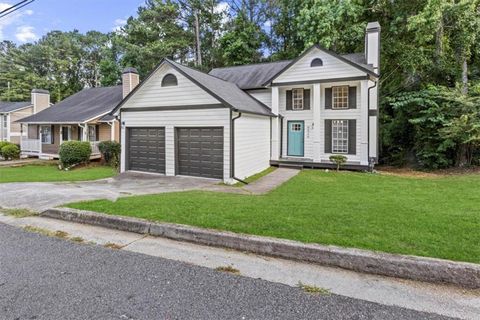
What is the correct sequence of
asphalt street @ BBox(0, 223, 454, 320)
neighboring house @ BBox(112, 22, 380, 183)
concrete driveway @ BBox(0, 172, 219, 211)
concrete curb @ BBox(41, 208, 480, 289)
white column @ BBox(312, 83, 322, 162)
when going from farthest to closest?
white column @ BBox(312, 83, 322, 162)
neighboring house @ BBox(112, 22, 380, 183)
concrete driveway @ BBox(0, 172, 219, 211)
concrete curb @ BBox(41, 208, 480, 289)
asphalt street @ BBox(0, 223, 454, 320)

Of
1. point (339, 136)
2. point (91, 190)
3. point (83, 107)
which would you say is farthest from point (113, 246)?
point (83, 107)

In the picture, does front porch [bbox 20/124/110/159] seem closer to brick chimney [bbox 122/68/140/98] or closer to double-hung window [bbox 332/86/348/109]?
brick chimney [bbox 122/68/140/98]

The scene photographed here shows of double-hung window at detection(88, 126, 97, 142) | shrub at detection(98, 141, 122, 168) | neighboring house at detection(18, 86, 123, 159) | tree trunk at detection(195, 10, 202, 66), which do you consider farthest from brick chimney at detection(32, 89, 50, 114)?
tree trunk at detection(195, 10, 202, 66)

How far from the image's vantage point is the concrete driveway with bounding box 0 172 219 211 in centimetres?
764

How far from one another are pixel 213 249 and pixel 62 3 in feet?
30.0

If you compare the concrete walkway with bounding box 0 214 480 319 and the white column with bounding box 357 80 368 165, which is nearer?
the concrete walkway with bounding box 0 214 480 319

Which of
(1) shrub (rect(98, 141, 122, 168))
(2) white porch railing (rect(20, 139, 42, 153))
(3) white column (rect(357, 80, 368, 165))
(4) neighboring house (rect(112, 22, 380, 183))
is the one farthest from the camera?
(2) white porch railing (rect(20, 139, 42, 153))

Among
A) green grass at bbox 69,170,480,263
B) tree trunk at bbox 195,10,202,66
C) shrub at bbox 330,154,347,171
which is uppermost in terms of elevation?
tree trunk at bbox 195,10,202,66

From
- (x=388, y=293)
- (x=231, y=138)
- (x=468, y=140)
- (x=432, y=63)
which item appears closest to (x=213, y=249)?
(x=388, y=293)

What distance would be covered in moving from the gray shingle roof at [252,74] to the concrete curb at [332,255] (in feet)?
40.8

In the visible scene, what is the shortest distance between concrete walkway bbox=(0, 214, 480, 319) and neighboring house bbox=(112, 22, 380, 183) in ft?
21.7

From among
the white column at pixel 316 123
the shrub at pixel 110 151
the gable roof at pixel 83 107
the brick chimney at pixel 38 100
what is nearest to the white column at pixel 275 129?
the white column at pixel 316 123

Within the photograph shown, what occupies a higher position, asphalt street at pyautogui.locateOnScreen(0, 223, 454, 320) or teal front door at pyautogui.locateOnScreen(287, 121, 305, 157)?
teal front door at pyautogui.locateOnScreen(287, 121, 305, 157)

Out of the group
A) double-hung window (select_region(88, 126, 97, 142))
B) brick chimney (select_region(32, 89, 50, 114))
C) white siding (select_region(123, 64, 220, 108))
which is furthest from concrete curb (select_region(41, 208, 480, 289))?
brick chimney (select_region(32, 89, 50, 114))
